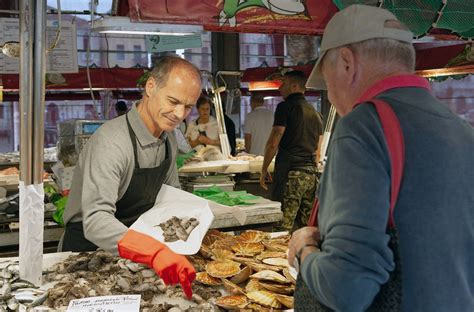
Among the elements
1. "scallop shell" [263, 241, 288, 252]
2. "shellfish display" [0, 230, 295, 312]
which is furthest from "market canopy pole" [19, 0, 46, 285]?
"scallop shell" [263, 241, 288, 252]

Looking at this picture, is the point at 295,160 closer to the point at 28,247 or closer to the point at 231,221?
the point at 231,221

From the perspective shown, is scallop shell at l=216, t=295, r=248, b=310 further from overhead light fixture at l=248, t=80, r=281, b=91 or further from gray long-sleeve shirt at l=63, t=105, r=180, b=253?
overhead light fixture at l=248, t=80, r=281, b=91

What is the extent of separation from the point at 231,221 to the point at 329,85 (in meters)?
2.17

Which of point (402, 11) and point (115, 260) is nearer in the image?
point (115, 260)

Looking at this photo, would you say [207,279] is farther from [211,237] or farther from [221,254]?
[211,237]

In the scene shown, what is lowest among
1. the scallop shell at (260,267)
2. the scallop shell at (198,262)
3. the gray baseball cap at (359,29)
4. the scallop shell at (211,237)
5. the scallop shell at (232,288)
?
the scallop shell at (232,288)

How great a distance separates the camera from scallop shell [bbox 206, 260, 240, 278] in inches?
88.5

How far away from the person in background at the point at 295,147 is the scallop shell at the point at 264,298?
372 cm

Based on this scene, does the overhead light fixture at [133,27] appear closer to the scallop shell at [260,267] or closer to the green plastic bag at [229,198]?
the scallop shell at [260,267]

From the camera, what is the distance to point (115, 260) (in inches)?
98.7

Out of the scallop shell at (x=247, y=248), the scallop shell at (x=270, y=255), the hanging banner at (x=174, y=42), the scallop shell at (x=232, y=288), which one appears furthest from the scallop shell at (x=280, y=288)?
the hanging banner at (x=174, y=42)

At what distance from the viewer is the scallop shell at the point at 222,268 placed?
88.5 inches

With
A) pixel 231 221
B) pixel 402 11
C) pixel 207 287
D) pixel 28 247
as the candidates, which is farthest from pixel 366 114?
pixel 231 221

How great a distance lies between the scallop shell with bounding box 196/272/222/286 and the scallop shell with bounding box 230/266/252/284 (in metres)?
0.06
